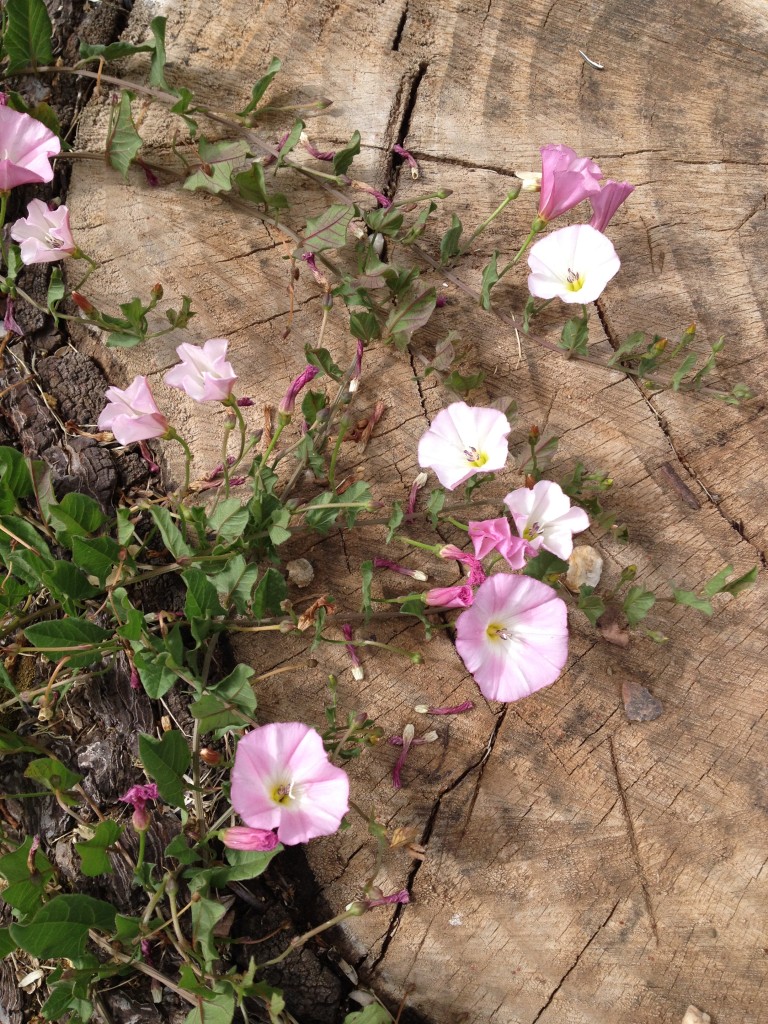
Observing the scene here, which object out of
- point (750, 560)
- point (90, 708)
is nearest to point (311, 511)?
point (90, 708)

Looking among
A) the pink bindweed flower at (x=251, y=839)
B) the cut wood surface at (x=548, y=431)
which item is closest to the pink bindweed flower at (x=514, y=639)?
the cut wood surface at (x=548, y=431)

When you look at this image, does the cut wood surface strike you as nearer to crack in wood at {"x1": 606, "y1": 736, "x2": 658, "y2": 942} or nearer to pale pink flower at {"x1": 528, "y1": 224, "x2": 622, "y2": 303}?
crack in wood at {"x1": 606, "y1": 736, "x2": 658, "y2": 942}

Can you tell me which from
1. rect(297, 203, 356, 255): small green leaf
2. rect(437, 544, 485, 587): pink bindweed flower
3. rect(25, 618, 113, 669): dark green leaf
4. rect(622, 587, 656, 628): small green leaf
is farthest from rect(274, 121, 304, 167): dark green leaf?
rect(622, 587, 656, 628): small green leaf

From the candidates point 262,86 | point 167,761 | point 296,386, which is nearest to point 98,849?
point 167,761

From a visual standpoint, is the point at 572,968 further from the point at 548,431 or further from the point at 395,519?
the point at 548,431

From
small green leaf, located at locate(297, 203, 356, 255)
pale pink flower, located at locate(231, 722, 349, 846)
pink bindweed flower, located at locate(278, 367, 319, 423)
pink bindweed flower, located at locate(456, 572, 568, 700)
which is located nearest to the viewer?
A: pale pink flower, located at locate(231, 722, 349, 846)

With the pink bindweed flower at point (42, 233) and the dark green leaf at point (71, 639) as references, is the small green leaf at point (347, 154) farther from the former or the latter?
the dark green leaf at point (71, 639)

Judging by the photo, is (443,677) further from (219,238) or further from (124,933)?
(219,238)
